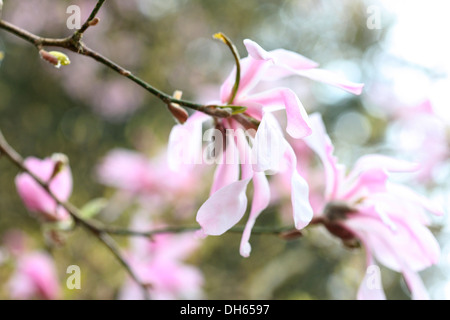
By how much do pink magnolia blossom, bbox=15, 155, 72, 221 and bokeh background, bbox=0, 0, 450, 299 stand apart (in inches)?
30.6

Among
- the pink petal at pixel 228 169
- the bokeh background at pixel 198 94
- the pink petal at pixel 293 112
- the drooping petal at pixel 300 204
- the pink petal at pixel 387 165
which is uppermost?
the pink petal at pixel 293 112

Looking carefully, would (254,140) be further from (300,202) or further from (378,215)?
(378,215)

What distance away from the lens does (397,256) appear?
1.98 feet

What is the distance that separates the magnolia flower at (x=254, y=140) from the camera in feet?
1.45

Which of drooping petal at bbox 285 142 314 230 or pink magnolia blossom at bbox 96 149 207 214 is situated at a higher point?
drooping petal at bbox 285 142 314 230

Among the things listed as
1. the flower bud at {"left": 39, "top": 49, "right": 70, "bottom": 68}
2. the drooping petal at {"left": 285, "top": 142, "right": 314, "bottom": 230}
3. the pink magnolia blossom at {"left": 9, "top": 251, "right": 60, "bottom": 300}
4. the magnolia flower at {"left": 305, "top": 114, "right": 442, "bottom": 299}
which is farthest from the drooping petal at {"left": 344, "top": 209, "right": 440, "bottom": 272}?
the pink magnolia blossom at {"left": 9, "top": 251, "right": 60, "bottom": 300}

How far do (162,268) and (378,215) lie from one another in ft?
1.74

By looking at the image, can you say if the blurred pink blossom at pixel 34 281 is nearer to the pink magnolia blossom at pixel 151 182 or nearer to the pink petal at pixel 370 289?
the pink magnolia blossom at pixel 151 182

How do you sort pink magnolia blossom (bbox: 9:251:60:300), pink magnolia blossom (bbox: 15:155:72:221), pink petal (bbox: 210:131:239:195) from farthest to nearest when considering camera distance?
pink magnolia blossom (bbox: 9:251:60:300), pink magnolia blossom (bbox: 15:155:72:221), pink petal (bbox: 210:131:239:195)

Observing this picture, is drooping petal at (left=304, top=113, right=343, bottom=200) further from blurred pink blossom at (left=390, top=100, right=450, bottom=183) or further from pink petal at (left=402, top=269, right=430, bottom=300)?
blurred pink blossom at (left=390, top=100, right=450, bottom=183)

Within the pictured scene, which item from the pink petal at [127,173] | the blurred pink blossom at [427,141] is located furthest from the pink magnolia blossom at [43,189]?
the blurred pink blossom at [427,141]

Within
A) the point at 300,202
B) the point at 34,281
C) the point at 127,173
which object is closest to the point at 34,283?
the point at 34,281

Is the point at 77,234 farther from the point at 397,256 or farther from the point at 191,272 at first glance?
the point at 397,256

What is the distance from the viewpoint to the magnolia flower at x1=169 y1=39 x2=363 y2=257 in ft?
1.45
